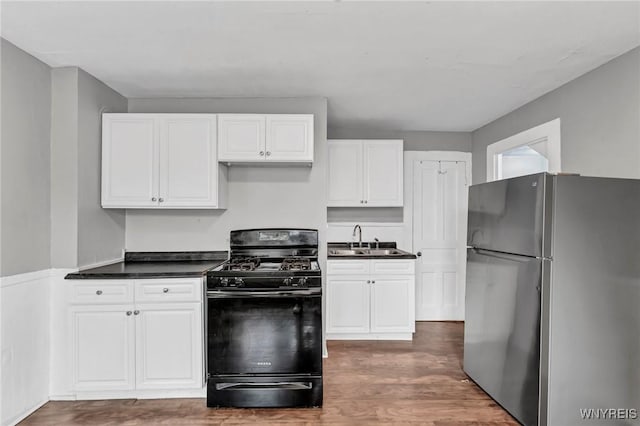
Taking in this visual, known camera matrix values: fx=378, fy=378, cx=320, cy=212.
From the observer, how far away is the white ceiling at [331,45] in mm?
1945

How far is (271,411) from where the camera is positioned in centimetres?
252

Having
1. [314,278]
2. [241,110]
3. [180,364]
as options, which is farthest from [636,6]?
[180,364]

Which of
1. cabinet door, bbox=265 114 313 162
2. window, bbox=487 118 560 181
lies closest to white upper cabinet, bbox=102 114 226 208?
cabinet door, bbox=265 114 313 162

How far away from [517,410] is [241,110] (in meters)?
3.06

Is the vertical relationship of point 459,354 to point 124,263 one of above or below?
below

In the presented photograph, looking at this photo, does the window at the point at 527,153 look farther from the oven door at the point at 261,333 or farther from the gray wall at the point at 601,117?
the oven door at the point at 261,333

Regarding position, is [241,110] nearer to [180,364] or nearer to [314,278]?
[314,278]

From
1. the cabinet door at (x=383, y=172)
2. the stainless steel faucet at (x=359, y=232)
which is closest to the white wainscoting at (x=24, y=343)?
the stainless steel faucet at (x=359, y=232)

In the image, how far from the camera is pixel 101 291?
8.57ft

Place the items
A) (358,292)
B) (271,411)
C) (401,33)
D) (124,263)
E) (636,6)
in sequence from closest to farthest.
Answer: (636,6) < (401,33) < (271,411) < (124,263) < (358,292)

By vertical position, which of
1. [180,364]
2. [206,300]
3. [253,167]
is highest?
[253,167]

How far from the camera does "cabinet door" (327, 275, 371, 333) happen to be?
3.88 m

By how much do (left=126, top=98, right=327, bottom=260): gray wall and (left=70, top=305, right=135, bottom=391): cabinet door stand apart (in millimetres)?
892

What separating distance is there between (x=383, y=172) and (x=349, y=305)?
1.51 metres
